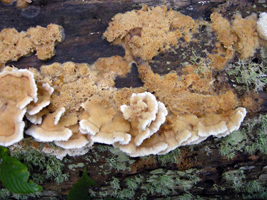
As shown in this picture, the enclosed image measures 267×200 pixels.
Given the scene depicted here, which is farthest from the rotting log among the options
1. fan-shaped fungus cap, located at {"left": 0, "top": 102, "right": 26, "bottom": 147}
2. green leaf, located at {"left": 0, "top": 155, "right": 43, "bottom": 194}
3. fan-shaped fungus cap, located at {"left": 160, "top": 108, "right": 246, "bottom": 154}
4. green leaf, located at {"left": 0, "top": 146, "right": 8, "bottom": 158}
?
green leaf, located at {"left": 0, "top": 146, "right": 8, "bottom": 158}

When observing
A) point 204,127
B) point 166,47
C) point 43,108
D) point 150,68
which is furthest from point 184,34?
point 43,108

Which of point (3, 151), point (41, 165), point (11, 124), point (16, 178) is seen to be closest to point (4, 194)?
point (41, 165)

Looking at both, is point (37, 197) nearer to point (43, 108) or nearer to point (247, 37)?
point (43, 108)

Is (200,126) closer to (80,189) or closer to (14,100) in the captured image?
(80,189)

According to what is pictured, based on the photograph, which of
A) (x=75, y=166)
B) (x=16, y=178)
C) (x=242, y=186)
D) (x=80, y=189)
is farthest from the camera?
(x=242, y=186)

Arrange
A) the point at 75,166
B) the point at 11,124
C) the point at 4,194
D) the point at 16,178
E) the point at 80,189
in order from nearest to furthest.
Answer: the point at 11,124 → the point at 16,178 → the point at 80,189 → the point at 75,166 → the point at 4,194

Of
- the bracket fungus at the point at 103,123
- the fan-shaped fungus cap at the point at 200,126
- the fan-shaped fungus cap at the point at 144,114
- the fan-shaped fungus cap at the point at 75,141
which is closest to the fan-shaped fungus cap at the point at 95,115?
the bracket fungus at the point at 103,123

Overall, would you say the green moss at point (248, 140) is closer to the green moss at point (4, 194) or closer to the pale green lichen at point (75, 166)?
the pale green lichen at point (75, 166)

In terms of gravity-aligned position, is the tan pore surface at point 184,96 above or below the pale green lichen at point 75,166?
above
